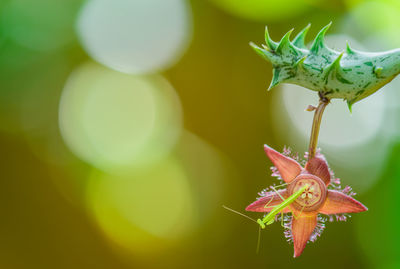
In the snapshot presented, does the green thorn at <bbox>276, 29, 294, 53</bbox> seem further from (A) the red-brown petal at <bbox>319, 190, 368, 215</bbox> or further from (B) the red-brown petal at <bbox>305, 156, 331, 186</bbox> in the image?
(A) the red-brown petal at <bbox>319, 190, 368, 215</bbox>

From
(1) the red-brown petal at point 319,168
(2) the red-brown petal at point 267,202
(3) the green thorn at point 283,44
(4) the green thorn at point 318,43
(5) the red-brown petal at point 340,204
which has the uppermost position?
(4) the green thorn at point 318,43

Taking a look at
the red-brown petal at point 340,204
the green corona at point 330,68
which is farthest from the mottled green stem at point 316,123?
the red-brown petal at point 340,204

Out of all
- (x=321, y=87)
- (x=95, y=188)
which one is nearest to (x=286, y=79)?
(x=321, y=87)

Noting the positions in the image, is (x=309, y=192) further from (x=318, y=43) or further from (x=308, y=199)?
(x=318, y=43)

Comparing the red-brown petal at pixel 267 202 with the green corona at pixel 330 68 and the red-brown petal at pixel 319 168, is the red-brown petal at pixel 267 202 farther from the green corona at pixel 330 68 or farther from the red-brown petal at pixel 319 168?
the green corona at pixel 330 68

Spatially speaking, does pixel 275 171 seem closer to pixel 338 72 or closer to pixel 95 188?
pixel 338 72

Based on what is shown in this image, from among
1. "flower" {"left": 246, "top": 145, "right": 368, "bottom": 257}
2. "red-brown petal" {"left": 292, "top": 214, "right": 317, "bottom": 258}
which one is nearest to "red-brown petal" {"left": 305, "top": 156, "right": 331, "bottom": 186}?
"flower" {"left": 246, "top": 145, "right": 368, "bottom": 257}
